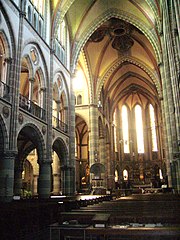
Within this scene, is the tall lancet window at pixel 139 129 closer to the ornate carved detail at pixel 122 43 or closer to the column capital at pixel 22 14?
the ornate carved detail at pixel 122 43

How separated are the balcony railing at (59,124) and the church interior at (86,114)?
89 mm

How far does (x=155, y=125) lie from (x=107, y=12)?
25.7 metres

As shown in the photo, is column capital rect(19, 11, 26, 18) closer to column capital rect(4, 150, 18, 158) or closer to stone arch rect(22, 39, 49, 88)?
stone arch rect(22, 39, 49, 88)

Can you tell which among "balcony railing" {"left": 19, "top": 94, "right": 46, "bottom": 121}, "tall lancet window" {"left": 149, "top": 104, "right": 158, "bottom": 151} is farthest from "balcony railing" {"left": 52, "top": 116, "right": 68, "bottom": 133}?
"tall lancet window" {"left": 149, "top": 104, "right": 158, "bottom": 151}

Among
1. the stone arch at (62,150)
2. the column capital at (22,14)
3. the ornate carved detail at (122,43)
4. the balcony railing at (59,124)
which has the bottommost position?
the stone arch at (62,150)

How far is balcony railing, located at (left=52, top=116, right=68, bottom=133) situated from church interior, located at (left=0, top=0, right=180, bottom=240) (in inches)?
3.5

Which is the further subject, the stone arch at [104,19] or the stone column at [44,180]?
the stone arch at [104,19]

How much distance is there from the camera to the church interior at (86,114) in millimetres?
9273

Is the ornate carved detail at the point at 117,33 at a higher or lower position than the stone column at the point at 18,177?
higher

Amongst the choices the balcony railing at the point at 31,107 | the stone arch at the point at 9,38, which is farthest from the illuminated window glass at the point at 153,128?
the stone arch at the point at 9,38

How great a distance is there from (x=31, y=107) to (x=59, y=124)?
576 centimetres

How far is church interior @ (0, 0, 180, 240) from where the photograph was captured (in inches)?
365

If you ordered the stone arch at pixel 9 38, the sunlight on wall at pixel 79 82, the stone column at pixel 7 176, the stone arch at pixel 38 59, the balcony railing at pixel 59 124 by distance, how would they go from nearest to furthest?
the stone column at pixel 7 176, the stone arch at pixel 9 38, the stone arch at pixel 38 59, the balcony railing at pixel 59 124, the sunlight on wall at pixel 79 82

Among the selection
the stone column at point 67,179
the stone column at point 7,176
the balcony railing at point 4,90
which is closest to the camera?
the stone column at point 7,176
